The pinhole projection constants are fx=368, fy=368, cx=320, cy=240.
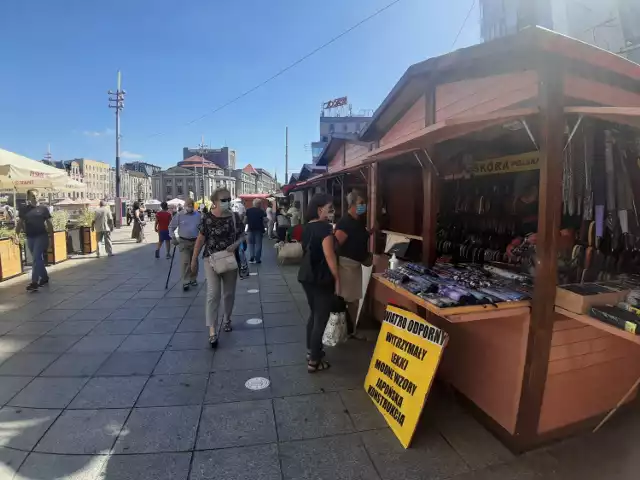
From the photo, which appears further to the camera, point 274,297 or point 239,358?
point 274,297

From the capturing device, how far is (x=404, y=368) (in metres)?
2.77

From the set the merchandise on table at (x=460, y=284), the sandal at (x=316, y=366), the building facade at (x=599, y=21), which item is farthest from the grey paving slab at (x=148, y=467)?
the building facade at (x=599, y=21)

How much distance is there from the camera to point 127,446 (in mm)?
2494

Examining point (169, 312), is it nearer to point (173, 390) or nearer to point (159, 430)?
point (173, 390)

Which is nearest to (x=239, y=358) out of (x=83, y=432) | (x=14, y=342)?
(x=83, y=432)

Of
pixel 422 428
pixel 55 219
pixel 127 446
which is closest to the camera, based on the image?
pixel 127 446

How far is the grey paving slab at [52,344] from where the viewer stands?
4.06 metres

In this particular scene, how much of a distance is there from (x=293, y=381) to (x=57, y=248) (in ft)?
30.1

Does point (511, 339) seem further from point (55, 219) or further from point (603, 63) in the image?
point (55, 219)

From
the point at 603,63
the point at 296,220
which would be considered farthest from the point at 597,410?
the point at 296,220

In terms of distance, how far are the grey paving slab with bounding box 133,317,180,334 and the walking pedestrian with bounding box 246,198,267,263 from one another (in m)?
4.50

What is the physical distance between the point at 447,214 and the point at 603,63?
2995mm

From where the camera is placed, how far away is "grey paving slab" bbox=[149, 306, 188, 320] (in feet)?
17.5

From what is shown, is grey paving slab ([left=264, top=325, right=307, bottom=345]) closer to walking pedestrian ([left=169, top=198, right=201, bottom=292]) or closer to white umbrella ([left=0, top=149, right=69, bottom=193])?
walking pedestrian ([left=169, top=198, right=201, bottom=292])
